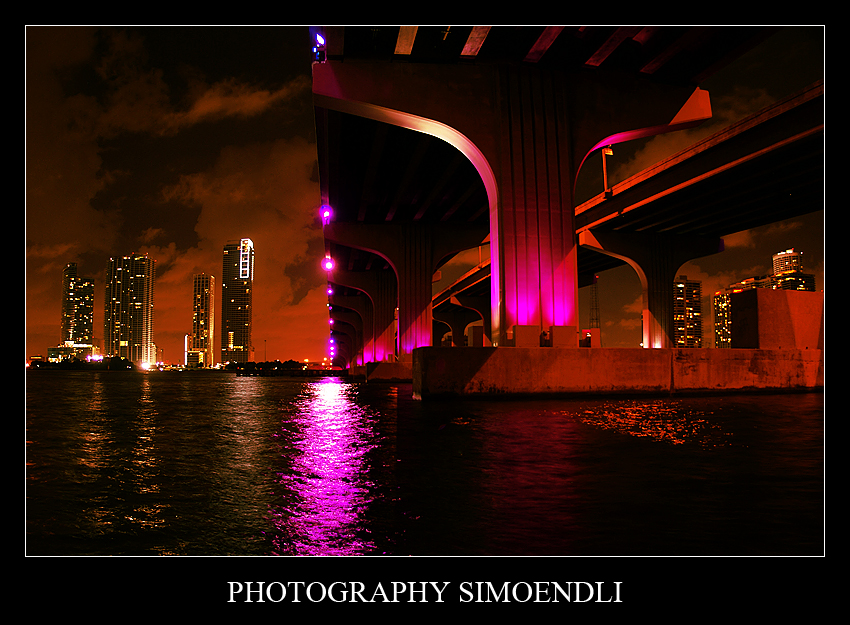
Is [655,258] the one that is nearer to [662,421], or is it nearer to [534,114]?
[534,114]

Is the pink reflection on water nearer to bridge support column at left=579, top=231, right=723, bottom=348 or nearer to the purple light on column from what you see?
the purple light on column

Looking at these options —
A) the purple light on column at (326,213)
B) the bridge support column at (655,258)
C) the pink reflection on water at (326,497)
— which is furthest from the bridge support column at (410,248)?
the pink reflection on water at (326,497)

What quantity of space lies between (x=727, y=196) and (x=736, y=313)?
1466cm

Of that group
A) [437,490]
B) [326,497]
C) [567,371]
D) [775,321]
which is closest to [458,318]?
[775,321]

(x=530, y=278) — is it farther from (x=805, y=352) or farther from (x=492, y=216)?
(x=805, y=352)

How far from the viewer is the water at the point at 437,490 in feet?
13.2

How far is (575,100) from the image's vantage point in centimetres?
2103

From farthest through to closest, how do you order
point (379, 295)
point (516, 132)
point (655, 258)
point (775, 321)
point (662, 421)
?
point (379, 295), point (655, 258), point (775, 321), point (516, 132), point (662, 421)

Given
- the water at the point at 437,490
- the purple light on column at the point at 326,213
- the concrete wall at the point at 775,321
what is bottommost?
the water at the point at 437,490

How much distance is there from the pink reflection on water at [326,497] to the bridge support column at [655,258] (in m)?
36.2

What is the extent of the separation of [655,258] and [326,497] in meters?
43.2

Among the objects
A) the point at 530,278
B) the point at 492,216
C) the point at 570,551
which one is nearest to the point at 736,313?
the point at 530,278

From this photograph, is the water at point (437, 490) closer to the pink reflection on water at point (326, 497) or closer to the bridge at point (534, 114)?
the pink reflection on water at point (326, 497)

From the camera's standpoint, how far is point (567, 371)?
18297 millimetres
